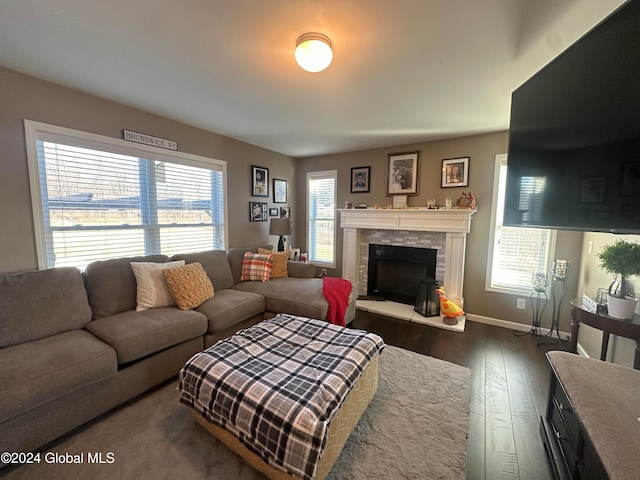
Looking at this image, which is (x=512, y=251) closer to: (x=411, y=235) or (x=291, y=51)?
(x=411, y=235)

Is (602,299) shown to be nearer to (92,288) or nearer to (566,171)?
(566,171)

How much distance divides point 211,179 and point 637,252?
4093 millimetres

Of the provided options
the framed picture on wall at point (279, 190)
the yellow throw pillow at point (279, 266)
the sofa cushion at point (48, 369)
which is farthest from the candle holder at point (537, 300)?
the sofa cushion at point (48, 369)

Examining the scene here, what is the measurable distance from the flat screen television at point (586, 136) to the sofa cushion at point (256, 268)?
8.78 feet

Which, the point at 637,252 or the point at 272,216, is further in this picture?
the point at 272,216

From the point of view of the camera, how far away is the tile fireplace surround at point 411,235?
132 inches

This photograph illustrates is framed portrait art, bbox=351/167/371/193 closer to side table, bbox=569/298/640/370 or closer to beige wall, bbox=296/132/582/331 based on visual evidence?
beige wall, bbox=296/132/582/331

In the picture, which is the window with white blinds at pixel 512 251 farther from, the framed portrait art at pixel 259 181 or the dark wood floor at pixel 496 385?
the framed portrait art at pixel 259 181

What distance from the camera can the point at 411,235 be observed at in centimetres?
382

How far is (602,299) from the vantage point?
1.95 metres

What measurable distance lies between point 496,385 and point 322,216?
11.0ft

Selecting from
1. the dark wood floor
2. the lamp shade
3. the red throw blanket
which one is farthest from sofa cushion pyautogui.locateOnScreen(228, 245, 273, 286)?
the dark wood floor

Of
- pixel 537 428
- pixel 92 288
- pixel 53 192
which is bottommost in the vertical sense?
pixel 537 428

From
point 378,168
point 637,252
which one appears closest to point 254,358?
point 637,252
